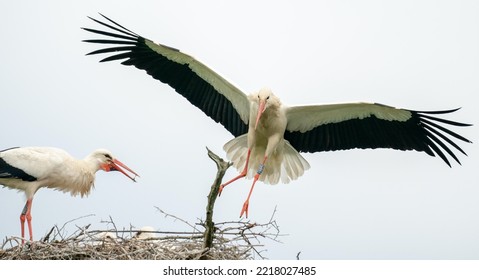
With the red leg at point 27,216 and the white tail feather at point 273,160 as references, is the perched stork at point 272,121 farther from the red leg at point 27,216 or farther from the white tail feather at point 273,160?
the red leg at point 27,216

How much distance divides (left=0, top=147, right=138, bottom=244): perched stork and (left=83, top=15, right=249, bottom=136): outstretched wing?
1.03 meters

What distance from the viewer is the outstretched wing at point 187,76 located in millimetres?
8336

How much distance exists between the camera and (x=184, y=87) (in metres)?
8.59

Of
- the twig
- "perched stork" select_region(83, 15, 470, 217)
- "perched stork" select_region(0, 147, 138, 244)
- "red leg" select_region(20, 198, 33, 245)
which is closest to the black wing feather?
"perched stork" select_region(0, 147, 138, 244)

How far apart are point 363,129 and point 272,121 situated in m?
0.95

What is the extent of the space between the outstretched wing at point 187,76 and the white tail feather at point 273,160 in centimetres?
23

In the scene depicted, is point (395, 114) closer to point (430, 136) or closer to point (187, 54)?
point (430, 136)

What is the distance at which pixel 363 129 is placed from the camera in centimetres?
828

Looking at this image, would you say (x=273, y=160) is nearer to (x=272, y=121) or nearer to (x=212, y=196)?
(x=272, y=121)

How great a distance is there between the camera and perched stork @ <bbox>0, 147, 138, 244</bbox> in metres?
8.05

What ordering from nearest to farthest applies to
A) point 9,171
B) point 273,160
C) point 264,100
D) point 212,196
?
point 212,196, point 264,100, point 9,171, point 273,160

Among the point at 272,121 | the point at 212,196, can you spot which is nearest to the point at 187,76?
the point at 272,121

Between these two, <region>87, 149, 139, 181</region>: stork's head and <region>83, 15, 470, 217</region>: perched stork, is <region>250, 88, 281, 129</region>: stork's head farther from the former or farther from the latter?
<region>87, 149, 139, 181</region>: stork's head

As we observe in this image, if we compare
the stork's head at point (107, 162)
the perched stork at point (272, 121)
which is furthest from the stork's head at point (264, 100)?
the stork's head at point (107, 162)
